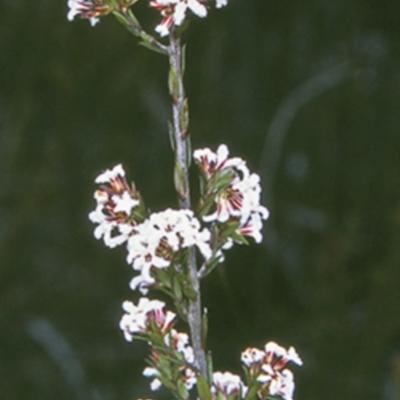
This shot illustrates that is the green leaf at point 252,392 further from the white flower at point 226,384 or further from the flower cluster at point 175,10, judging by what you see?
the flower cluster at point 175,10

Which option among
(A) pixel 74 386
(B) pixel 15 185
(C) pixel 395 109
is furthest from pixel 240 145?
(A) pixel 74 386

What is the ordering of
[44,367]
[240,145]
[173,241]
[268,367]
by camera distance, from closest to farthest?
[173,241]
[268,367]
[240,145]
[44,367]

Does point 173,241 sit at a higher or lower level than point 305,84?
lower

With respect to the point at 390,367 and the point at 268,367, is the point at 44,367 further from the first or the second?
the point at 268,367

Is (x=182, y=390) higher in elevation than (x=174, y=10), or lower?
lower

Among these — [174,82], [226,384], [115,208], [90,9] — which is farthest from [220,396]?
[90,9]

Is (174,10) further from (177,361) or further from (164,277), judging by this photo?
(177,361)

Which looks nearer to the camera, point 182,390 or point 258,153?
point 182,390

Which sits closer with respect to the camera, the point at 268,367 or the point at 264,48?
the point at 268,367
